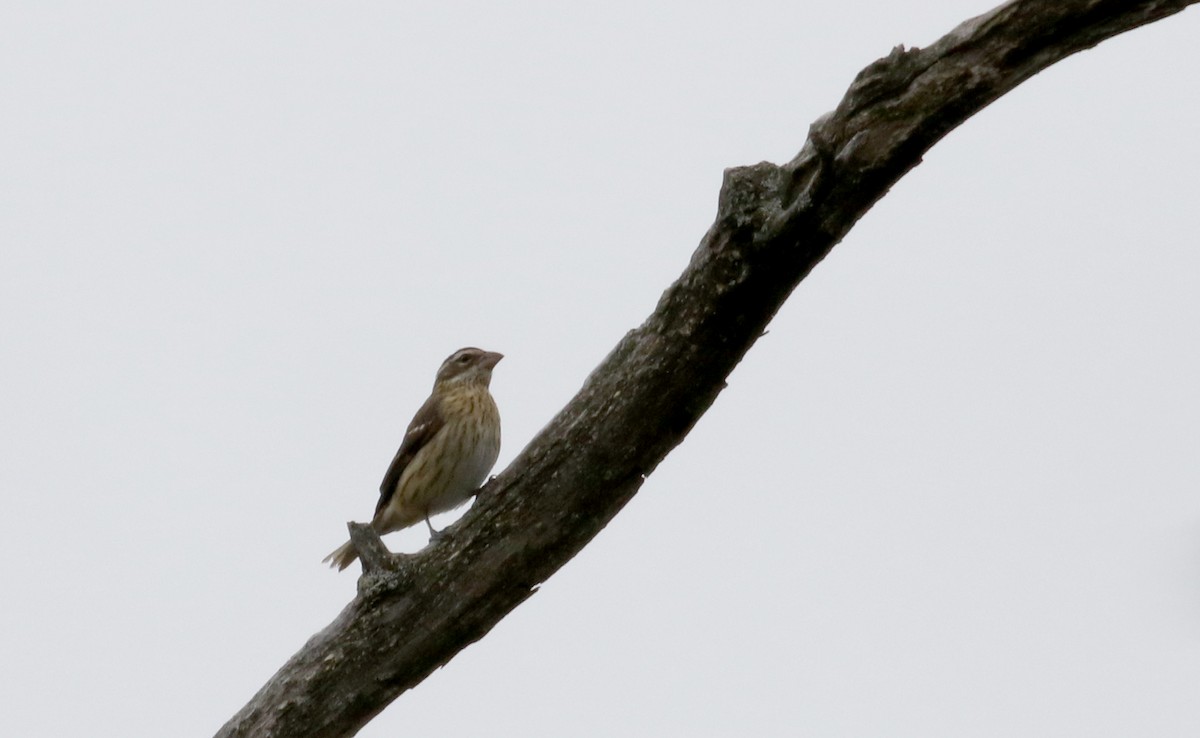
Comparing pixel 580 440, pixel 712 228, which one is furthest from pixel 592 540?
pixel 712 228

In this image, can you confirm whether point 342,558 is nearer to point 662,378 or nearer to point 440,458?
point 440,458

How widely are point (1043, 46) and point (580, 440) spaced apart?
2.26 metres

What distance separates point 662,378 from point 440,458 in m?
2.76

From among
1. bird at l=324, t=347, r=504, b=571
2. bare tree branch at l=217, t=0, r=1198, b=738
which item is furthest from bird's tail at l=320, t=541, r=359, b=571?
bare tree branch at l=217, t=0, r=1198, b=738

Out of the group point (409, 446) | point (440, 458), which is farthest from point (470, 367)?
point (440, 458)

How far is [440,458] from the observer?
7688 millimetres

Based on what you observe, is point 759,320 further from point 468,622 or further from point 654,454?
point 468,622

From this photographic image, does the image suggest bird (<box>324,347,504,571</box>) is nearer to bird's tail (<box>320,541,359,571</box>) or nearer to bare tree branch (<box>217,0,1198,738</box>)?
bird's tail (<box>320,541,359,571</box>)

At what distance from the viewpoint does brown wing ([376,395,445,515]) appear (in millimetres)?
7914

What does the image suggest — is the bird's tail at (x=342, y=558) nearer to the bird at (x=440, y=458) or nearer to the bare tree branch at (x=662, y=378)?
the bird at (x=440, y=458)

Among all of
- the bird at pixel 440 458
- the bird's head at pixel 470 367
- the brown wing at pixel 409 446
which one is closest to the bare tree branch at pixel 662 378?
the bird at pixel 440 458

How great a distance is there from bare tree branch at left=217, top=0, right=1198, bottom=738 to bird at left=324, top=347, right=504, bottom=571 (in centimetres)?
205

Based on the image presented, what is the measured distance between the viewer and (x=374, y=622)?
5.54 m

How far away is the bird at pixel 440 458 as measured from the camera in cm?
769
